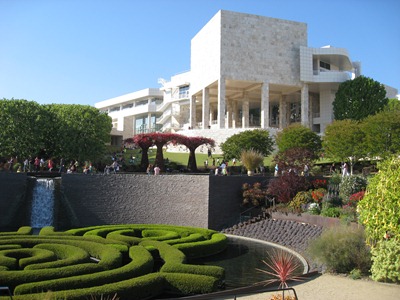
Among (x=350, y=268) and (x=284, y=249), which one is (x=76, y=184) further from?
(x=350, y=268)

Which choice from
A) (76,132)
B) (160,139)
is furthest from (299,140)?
(76,132)

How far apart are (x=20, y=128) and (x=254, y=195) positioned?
85.5 ft

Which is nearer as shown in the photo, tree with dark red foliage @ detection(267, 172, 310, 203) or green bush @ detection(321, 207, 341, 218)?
green bush @ detection(321, 207, 341, 218)

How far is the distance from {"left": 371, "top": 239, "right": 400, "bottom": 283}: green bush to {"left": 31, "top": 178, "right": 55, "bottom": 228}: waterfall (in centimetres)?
2192

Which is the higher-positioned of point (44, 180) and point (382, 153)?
point (382, 153)

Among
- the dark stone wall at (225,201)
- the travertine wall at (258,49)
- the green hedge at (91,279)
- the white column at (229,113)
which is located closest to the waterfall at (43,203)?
the dark stone wall at (225,201)

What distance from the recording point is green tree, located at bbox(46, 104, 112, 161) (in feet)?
154

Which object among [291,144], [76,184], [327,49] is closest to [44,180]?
[76,184]

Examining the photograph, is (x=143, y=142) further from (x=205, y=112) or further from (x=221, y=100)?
(x=205, y=112)

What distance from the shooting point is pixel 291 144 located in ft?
151

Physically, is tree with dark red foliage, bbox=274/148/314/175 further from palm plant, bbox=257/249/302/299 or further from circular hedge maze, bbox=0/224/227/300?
circular hedge maze, bbox=0/224/227/300

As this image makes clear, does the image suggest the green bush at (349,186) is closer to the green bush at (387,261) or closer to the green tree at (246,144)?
the green bush at (387,261)

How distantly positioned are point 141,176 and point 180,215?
401cm

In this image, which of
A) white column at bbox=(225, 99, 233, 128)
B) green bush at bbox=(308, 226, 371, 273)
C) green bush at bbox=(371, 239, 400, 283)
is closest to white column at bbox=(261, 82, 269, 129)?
white column at bbox=(225, 99, 233, 128)
